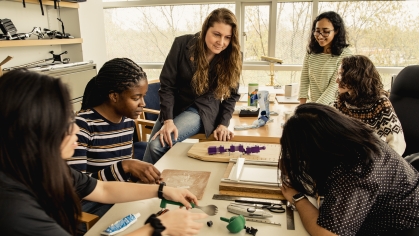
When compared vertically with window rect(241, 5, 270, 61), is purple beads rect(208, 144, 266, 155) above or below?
below

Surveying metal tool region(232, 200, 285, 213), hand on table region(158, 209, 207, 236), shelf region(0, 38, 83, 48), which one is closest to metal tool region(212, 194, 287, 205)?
metal tool region(232, 200, 285, 213)

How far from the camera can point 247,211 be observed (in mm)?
1063

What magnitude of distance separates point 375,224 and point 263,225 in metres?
0.38

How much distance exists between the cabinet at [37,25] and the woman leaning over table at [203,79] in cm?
148

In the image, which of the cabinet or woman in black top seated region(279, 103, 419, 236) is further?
the cabinet

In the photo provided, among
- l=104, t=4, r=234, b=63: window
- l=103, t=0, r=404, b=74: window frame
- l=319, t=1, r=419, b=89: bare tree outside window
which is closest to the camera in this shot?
l=319, t=1, r=419, b=89: bare tree outside window

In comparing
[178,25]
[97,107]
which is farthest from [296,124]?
[178,25]

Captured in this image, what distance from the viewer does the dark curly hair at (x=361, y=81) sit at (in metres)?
1.89

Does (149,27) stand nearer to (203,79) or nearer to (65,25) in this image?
(65,25)

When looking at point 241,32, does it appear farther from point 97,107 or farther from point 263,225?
point 263,225

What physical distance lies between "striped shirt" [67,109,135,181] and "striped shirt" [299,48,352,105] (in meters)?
1.66

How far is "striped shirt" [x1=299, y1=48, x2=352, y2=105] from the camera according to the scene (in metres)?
2.65

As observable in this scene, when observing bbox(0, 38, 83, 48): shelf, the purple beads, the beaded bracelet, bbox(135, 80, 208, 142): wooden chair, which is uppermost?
bbox(0, 38, 83, 48): shelf

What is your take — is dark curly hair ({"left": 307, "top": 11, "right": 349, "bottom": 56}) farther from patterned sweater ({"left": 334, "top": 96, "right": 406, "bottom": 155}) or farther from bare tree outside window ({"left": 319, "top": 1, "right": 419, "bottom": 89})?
bare tree outside window ({"left": 319, "top": 1, "right": 419, "bottom": 89})
